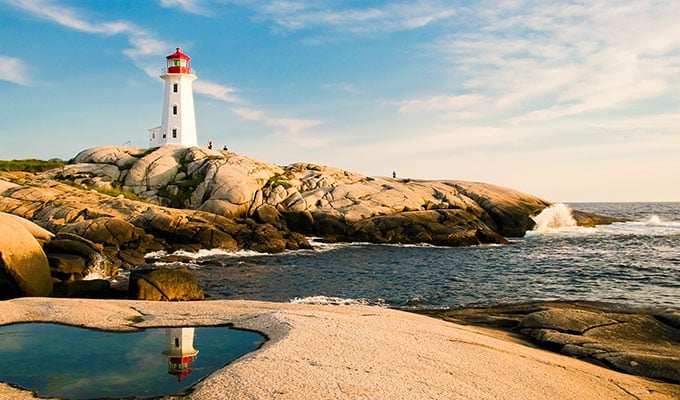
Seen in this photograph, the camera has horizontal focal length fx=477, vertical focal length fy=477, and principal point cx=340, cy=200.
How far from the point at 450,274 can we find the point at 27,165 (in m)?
54.5

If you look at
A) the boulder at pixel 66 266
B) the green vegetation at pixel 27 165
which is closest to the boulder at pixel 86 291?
the boulder at pixel 66 266

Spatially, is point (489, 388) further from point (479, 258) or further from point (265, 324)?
point (479, 258)

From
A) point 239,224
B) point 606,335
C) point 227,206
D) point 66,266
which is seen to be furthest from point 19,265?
point 227,206

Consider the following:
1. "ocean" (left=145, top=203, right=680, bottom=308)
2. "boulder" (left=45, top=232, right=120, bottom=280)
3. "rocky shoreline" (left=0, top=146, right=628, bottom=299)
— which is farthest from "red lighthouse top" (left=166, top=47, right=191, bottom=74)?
"boulder" (left=45, top=232, right=120, bottom=280)

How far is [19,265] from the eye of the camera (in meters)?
15.8

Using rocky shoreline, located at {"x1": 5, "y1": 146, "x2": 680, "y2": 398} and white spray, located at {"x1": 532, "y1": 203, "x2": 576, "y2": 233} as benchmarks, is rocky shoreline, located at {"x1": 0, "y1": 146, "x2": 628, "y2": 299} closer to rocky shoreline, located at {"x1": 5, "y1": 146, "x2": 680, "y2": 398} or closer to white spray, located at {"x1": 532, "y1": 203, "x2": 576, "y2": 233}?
rocky shoreline, located at {"x1": 5, "y1": 146, "x2": 680, "y2": 398}

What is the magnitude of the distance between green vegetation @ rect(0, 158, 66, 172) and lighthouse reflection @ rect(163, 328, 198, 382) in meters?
56.2

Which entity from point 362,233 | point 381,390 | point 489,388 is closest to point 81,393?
point 381,390

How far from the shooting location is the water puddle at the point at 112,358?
21.9 feet

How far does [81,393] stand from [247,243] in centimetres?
3361

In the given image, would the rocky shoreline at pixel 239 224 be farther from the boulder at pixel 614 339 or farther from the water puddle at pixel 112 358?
the water puddle at pixel 112 358

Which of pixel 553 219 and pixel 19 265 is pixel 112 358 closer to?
pixel 19 265

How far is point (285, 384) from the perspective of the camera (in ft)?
20.7

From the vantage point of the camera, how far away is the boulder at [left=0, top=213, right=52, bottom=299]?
15461mm
